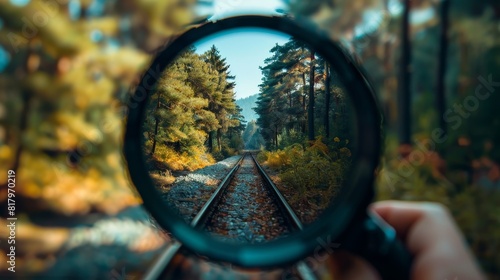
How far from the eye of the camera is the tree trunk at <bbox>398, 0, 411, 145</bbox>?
13.4 ft

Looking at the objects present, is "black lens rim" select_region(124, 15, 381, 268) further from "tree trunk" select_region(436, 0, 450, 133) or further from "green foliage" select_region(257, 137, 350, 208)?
"tree trunk" select_region(436, 0, 450, 133)

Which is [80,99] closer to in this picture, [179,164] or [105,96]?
[105,96]

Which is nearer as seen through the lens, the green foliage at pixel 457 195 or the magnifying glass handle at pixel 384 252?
the magnifying glass handle at pixel 384 252

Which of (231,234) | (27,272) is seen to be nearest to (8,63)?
(27,272)

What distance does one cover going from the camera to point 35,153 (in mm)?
3492

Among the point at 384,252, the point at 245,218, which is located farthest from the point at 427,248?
the point at 245,218

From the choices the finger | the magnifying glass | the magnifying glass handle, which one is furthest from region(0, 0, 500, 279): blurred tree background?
the magnifying glass handle

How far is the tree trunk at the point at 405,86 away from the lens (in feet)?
13.4

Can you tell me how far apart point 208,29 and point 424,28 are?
4.41m

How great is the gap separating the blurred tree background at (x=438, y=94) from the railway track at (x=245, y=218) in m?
1.44

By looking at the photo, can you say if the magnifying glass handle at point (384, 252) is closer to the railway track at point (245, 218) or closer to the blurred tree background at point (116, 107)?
the railway track at point (245, 218)

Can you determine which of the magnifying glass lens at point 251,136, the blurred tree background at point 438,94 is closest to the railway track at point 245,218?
the magnifying glass lens at point 251,136

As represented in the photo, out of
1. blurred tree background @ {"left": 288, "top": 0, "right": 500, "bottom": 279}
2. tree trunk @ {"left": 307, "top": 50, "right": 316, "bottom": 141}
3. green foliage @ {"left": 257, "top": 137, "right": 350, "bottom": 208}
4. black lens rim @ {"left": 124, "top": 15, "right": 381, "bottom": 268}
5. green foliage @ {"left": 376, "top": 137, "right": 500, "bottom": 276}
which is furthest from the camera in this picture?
tree trunk @ {"left": 307, "top": 50, "right": 316, "bottom": 141}

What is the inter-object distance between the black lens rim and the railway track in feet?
2.85
